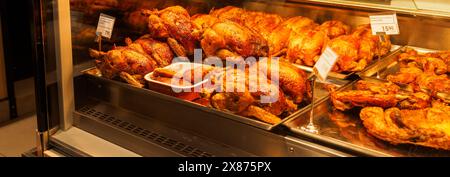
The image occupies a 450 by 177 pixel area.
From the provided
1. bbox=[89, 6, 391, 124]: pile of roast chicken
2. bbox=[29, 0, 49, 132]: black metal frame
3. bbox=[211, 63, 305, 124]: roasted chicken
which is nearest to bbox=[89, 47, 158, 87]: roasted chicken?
bbox=[89, 6, 391, 124]: pile of roast chicken

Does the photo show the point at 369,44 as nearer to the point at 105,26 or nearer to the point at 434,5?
the point at 434,5

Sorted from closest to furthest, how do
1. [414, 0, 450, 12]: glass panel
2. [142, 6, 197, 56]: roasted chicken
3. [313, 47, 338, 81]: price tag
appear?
[313, 47, 338, 81]: price tag
[414, 0, 450, 12]: glass panel
[142, 6, 197, 56]: roasted chicken

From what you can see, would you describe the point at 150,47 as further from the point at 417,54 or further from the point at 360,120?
the point at 417,54

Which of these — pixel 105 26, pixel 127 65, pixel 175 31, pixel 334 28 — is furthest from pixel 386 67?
pixel 105 26

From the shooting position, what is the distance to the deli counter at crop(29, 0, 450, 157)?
1.81 metres

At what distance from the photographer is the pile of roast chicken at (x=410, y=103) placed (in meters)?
1.68

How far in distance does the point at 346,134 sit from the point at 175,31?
117 centimetres

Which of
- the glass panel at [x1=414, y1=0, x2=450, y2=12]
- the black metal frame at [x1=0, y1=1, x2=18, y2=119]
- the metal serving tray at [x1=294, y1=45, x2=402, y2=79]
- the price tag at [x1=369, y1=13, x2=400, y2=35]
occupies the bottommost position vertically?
the black metal frame at [x1=0, y1=1, x2=18, y2=119]

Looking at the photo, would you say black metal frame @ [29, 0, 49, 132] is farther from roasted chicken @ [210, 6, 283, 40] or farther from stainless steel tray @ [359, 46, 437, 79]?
stainless steel tray @ [359, 46, 437, 79]

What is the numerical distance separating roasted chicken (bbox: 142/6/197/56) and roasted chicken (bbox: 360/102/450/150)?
1094 millimetres

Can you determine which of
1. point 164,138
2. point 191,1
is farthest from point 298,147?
point 191,1

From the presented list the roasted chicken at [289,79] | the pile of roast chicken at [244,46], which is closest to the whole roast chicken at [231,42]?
the pile of roast chicken at [244,46]

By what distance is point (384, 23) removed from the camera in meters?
2.39
